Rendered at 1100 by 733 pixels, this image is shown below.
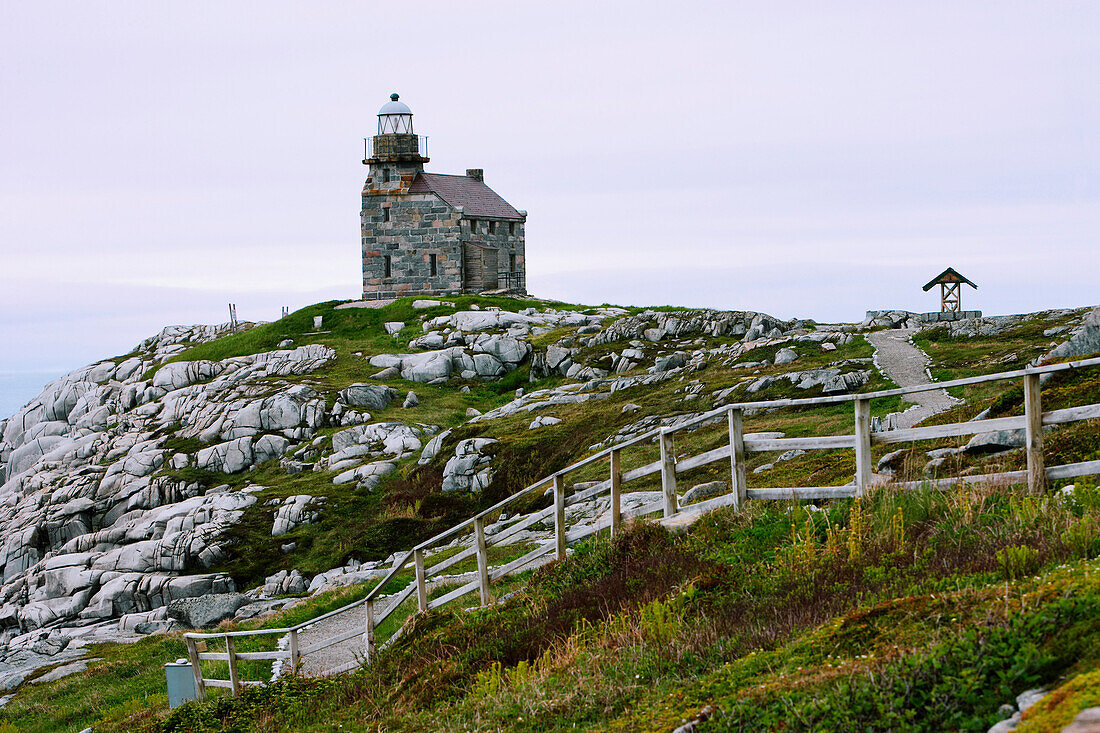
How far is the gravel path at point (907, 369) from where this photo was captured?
937 inches

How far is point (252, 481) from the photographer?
39875 millimetres

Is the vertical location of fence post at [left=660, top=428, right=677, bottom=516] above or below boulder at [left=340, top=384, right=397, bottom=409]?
above

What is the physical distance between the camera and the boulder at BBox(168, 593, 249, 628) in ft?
90.8

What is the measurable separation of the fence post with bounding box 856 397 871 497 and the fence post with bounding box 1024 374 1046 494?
5.49 feet

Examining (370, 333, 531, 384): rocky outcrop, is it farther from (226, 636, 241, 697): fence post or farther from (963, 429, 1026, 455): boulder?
(963, 429, 1026, 455): boulder

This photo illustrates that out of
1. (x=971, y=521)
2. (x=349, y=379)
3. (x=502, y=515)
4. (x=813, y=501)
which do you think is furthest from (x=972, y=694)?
(x=349, y=379)

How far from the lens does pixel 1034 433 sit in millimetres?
10039

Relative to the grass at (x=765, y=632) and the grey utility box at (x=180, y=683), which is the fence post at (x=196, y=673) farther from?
the grass at (x=765, y=632)

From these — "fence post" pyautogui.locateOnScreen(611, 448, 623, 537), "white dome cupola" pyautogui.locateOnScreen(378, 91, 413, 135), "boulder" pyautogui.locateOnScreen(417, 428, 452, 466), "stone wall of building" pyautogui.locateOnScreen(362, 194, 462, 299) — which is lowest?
"boulder" pyautogui.locateOnScreen(417, 428, 452, 466)

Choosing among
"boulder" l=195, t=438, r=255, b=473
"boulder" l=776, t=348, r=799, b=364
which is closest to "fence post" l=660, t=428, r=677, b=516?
"boulder" l=776, t=348, r=799, b=364

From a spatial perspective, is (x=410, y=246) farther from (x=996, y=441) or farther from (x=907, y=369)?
(x=996, y=441)

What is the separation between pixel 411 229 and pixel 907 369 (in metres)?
41.6

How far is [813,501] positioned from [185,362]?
5104 cm

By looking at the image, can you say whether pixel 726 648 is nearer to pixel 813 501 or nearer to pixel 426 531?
pixel 813 501
